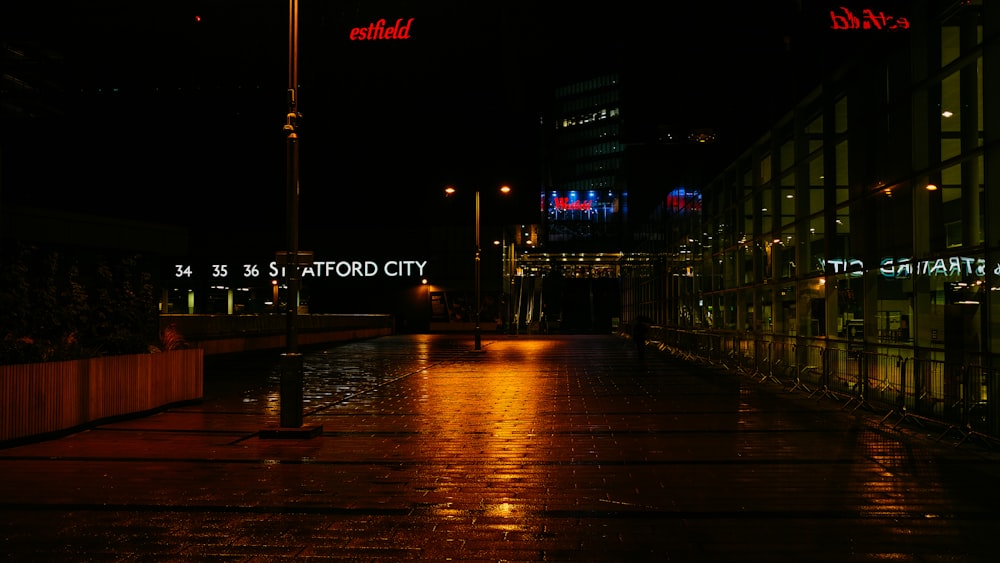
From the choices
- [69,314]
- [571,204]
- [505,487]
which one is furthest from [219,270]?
[505,487]

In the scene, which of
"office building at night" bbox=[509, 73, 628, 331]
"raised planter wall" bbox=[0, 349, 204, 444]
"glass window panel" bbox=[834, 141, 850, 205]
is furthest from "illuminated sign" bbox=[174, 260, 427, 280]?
"raised planter wall" bbox=[0, 349, 204, 444]

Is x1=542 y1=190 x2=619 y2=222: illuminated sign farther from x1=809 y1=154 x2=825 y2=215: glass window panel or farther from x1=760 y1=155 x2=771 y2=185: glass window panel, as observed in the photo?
x1=809 y1=154 x2=825 y2=215: glass window panel

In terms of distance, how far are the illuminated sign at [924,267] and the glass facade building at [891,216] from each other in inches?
1.2

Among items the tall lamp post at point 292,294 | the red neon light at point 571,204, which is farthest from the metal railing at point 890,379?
the red neon light at point 571,204

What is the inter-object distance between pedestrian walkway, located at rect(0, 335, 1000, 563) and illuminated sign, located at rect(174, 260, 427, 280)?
51608 mm

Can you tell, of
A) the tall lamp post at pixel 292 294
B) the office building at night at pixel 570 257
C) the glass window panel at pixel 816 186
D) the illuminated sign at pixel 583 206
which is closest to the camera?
the tall lamp post at pixel 292 294

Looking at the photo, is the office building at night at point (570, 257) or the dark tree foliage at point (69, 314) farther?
the office building at night at point (570, 257)

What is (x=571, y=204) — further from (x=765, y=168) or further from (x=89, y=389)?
(x=89, y=389)

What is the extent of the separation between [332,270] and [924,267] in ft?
191

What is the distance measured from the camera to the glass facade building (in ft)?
39.9

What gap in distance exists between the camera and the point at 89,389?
42.8 ft

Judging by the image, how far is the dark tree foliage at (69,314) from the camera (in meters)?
12.4

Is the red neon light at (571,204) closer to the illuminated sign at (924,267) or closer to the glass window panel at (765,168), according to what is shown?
the glass window panel at (765,168)

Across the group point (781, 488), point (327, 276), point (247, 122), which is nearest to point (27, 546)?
point (781, 488)
